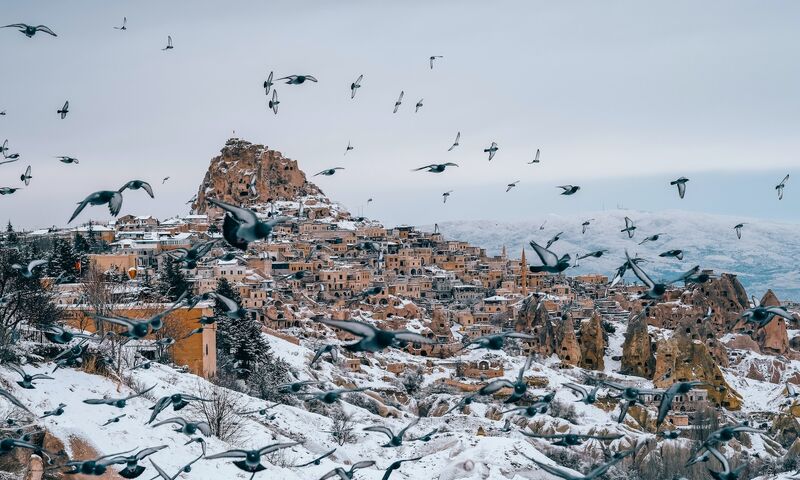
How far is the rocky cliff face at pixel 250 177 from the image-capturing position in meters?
130

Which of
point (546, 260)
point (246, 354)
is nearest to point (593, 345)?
point (246, 354)

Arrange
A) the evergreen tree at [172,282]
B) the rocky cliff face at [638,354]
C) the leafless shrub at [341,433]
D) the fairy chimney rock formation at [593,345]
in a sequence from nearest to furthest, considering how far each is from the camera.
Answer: the leafless shrub at [341,433], the evergreen tree at [172,282], the rocky cliff face at [638,354], the fairy chimney rock formation at [593,345]

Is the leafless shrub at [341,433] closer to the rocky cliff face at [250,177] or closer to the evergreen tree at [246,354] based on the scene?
the evergreen tree at [246,354]

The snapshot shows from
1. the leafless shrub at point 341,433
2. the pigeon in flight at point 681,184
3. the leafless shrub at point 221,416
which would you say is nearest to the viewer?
the pigeon in flight at point 681,184

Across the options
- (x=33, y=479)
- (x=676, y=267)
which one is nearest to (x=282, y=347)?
(x=33, y=479)

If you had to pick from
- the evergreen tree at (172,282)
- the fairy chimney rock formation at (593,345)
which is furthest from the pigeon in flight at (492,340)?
the fairy chimney rock formation at (593,345)

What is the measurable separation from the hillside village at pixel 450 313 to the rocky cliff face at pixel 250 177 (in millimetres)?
14966

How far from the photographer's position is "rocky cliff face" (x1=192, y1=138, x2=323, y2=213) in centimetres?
12950

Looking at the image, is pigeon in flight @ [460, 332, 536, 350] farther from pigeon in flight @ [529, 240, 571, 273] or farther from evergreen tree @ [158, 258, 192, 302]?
evergreen tree @ [158, 258, 192, 302]

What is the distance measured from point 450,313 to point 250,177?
55.1 m

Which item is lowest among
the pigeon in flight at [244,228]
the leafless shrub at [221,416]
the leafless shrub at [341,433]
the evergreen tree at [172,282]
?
the leafless shrub at [341,433]

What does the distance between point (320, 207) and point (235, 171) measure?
1394cm

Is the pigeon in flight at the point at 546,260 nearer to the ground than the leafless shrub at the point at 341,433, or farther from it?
farther from it

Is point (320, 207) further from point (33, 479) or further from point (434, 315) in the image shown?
point (33, 479)
